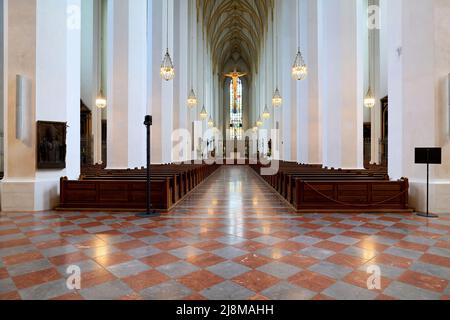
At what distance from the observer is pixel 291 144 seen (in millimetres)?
16062

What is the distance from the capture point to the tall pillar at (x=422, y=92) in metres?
5.72

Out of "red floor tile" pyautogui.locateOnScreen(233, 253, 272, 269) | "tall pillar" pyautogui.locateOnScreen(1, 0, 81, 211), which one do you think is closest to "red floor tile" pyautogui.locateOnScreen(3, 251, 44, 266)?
"red floor tile" pyautogui.locateOnScreen(233, 253, 272, 269)

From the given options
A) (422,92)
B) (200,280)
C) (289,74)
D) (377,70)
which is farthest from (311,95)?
(200,280)

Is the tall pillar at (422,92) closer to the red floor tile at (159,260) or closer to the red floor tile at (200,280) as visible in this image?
the red floor tile at (200,280)

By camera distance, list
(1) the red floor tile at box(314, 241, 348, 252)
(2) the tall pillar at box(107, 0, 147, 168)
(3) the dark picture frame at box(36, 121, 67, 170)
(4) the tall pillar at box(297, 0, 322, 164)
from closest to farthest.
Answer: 1. (1) the red floor tile at box(314, 241, 348, 252)
2. (3) the dark picture frame at box(36, 121, 67, 170)
3. (2) the tall pillar at box(107, 0, 147, 168)
4. (4) the tall pillar at box(297, 0, 322, 164)

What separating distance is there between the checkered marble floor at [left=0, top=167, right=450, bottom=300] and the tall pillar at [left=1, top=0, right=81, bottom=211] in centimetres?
72

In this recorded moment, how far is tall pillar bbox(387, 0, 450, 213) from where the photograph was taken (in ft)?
18.8

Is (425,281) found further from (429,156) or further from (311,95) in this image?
(311,95)

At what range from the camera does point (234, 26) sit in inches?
1363

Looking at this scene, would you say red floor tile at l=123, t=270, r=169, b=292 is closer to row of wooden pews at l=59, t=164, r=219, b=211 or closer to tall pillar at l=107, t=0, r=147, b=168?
row of wooden pews at l=59, t=164, r=219, b=211

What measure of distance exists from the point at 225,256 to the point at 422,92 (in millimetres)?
5428

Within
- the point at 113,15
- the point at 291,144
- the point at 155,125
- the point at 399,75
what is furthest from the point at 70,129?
the point at 291,144

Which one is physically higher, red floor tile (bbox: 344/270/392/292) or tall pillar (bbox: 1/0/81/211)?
tall pillar (bbox: 1/0/81/211)
